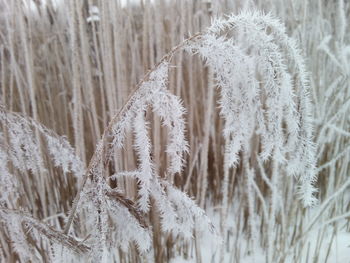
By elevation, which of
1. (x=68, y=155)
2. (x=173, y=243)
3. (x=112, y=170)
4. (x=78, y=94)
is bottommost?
(x=173, y=243)

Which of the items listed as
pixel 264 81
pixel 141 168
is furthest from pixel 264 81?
pixel 141 168

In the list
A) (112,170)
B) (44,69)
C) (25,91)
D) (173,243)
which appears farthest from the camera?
(44,69)

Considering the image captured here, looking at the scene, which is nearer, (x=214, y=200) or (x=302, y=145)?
(x=302, y=145)

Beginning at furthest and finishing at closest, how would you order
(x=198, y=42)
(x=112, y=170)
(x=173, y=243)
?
(x=112, y=170), (x=173, y=243), (x=198, y=42)

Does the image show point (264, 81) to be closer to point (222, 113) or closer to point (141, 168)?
point (222, 113)

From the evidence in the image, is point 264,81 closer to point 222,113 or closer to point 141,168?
point 222,113

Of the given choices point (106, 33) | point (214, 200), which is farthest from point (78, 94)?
point (214, 200)

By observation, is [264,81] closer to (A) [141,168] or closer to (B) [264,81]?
(B) [264,81]

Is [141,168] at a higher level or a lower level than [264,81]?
lower

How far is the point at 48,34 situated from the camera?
1478mm

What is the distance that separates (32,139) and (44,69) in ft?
2.76

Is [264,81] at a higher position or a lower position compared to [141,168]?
higher

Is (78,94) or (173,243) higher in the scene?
(78,94)

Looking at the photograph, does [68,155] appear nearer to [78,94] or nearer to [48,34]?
[78,94]
